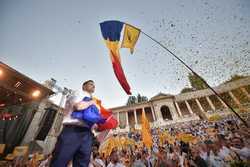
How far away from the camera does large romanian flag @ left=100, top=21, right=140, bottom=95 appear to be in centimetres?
374

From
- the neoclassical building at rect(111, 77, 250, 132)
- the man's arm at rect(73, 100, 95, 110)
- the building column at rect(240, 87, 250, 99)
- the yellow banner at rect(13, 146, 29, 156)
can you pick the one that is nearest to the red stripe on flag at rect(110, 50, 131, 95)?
the man's arm at rect(73, 100, 95, 110)

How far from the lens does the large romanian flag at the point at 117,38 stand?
12.3 ft

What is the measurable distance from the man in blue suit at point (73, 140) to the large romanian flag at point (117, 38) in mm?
2023

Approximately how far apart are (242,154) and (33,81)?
14.3 meters

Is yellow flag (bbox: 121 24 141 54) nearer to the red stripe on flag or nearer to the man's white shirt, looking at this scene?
the red stripe on flag

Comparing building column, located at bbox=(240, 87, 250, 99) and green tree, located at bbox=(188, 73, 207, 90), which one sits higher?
green tree, located at bbox=(188, 73, 207, 90)

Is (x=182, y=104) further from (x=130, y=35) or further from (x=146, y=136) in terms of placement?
(x=130, y=35)

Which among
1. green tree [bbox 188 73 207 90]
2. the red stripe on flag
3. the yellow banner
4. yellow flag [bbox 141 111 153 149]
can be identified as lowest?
the yellow banner

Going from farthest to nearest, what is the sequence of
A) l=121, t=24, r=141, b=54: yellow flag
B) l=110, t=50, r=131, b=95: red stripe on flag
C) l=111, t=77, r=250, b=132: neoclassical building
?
l=111, t=77, r=250, b=132: neoclassical building, l=121, t=24, r=141, b=54: yellow flag, l=110, t=50, r=131, b=95: red stripe on flag

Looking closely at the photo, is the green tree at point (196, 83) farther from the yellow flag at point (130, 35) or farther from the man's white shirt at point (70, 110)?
the man's white shirt at point (70, 110)

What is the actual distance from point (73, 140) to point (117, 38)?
13.5 feet

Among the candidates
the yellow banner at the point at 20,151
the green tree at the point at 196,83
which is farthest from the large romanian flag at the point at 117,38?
the green tree at the point at 196,83

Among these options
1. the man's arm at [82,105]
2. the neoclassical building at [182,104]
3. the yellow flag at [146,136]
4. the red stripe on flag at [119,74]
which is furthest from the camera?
the neoclassical building at [182,104]

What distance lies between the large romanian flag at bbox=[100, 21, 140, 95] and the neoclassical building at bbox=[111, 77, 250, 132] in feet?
75.7
